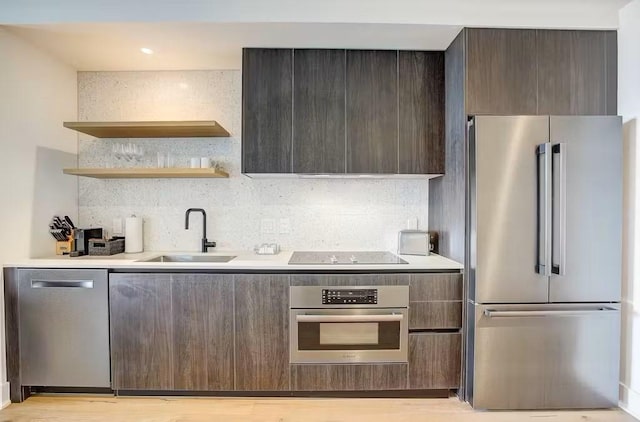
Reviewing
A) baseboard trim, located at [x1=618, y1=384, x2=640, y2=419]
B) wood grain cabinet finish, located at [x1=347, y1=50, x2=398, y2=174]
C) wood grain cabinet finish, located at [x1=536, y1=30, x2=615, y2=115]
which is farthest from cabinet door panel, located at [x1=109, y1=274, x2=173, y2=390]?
baseboard trim, located at [x1=618, y1=384, x2=640, y2=419]

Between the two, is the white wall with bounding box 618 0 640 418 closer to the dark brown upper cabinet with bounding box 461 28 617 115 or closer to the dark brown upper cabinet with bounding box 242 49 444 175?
the dark brown upper cabinet with bounding box 461 28 617 115

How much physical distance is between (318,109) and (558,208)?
1580 mm

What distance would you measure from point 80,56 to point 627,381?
13.9ft

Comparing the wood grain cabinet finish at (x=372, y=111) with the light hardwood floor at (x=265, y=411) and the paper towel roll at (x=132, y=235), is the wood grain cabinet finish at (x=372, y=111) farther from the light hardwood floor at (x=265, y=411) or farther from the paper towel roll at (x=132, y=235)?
the paper towel roll at (x=132, y=235)

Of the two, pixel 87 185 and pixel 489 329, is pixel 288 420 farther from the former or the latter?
pixel 87 185

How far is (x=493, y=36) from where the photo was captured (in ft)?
6.81

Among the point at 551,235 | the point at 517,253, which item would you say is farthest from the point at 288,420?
the point at 551,235

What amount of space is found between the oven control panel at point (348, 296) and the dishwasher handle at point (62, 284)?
4.79 feet

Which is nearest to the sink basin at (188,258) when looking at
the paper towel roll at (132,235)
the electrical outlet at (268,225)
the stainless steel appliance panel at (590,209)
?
the paper towel roll at (132,235)

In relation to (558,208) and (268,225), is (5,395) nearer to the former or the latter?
(268,225)

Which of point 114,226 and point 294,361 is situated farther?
point 114,226

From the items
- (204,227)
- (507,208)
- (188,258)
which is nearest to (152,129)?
(204,227)

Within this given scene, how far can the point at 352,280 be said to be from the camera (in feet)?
6.88

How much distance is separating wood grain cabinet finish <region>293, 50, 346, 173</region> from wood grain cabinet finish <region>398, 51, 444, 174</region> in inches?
16.6
